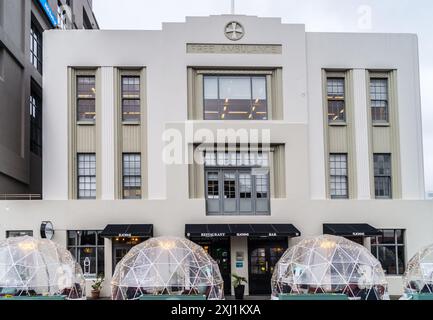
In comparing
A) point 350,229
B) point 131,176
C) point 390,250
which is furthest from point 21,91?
point 390,250

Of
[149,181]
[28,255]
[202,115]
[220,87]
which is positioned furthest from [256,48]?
[28,255]

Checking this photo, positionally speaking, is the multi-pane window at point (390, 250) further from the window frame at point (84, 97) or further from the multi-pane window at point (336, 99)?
the window frame at point (84, 97)

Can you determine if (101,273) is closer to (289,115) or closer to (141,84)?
(141,84)

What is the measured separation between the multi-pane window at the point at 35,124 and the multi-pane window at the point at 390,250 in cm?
2145

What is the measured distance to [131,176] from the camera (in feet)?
86.2

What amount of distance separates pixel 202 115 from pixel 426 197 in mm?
12397

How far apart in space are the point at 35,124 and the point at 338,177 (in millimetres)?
19834

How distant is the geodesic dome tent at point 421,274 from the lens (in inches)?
711

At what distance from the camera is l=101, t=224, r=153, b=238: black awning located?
23.3 m

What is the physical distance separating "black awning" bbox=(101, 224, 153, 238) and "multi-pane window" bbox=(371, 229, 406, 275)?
11243 millimetres

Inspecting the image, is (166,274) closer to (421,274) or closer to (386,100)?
(421,274)

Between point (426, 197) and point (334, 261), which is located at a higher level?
point (426, 197)

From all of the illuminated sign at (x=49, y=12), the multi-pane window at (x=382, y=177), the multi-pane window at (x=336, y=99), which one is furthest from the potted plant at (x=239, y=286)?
the illuminated sign at (x=49, y=12)
